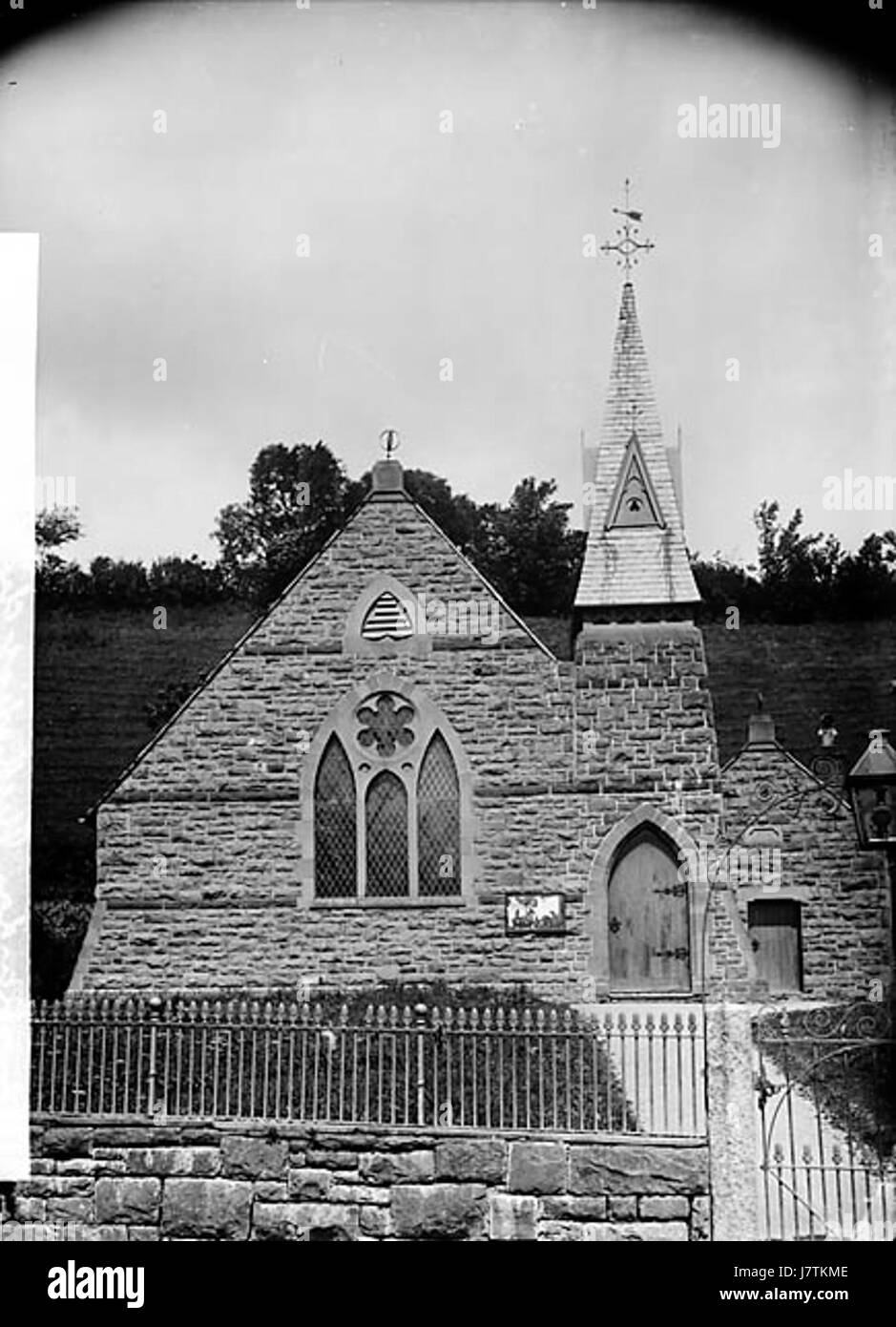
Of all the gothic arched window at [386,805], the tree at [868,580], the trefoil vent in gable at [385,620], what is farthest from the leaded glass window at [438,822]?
the tree at [868,580]

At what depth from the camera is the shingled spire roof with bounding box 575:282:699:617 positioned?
6770 millimetres

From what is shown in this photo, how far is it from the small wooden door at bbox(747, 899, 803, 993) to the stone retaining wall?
707 mm

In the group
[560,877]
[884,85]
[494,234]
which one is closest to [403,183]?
[494,234]

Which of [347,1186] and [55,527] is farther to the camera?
[55,527]

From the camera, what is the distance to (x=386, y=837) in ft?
22.2

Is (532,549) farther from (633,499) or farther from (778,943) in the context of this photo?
(778,943)

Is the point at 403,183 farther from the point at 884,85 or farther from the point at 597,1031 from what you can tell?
the point at 597,1031

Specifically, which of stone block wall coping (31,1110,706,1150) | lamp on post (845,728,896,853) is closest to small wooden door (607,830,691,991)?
stone block wall coping (31,1110,706,1150)

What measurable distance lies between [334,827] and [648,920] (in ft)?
4.05

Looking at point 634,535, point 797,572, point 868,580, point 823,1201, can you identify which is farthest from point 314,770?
point 823,1201

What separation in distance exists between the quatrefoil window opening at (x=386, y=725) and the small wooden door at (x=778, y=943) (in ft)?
4.83

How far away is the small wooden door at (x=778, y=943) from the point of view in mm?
6551

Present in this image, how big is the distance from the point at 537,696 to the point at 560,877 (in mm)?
689

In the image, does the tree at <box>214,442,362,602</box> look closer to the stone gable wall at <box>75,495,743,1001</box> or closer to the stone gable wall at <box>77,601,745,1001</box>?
the stone gable wall at <box>75,495,743,1001</box>
